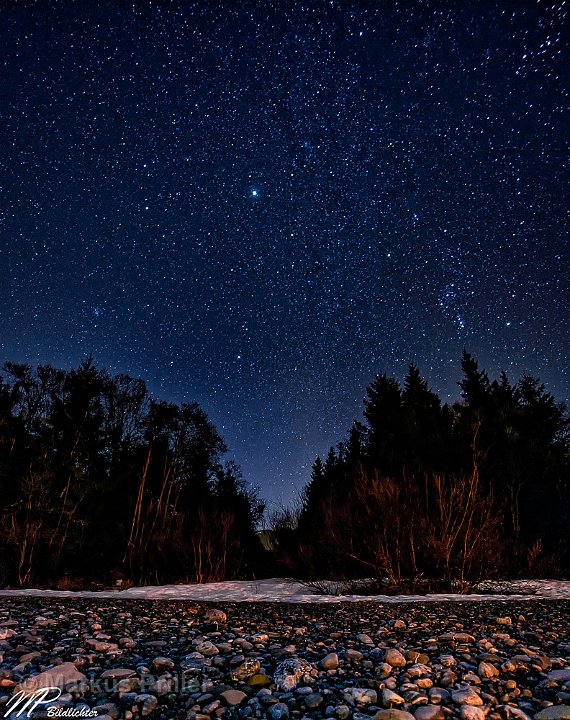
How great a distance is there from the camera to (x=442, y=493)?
406 inches

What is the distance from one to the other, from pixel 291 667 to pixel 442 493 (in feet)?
27.5

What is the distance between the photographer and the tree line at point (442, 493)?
989cm

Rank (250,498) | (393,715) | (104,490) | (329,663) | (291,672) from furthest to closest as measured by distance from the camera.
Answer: (250,498) → (104,490) → (329,663) → (291,672) → (393,715)

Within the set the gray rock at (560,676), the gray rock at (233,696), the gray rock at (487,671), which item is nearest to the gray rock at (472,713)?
the gray rock at (487,671)

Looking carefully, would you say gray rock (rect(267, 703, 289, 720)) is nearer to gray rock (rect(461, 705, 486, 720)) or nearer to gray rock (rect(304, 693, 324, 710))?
gray rock (rect(304, 693, 324, 710))

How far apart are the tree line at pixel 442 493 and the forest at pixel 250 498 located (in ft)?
0.20

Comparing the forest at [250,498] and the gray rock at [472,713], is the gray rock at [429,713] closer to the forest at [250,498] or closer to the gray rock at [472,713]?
the gray rock at [472,713]

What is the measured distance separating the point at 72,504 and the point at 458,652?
15.7 metres

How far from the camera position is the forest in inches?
398

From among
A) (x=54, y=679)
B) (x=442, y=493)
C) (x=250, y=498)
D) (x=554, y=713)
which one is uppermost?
(x=250, y=498)

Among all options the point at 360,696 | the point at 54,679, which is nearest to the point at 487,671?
the point at 360,696

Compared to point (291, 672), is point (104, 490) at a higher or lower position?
higher

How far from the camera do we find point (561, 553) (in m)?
14.0

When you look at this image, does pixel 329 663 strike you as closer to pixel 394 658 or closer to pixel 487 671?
pixel 394 658
